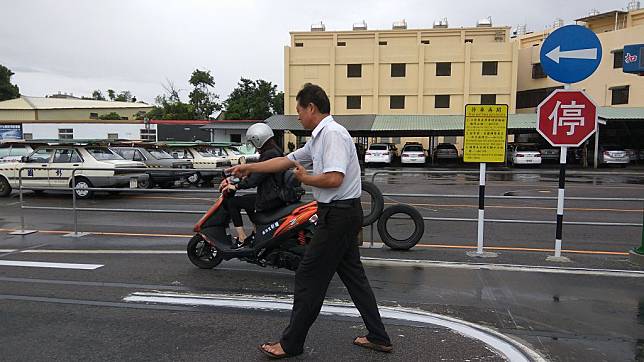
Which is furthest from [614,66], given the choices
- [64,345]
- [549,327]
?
[64,345]

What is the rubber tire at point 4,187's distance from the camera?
1574cm

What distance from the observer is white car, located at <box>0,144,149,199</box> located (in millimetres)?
14414

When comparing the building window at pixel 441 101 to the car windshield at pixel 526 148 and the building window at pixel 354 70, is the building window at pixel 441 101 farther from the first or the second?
the car windshield at pixel 526 148

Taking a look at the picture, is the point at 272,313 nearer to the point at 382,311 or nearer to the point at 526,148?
the point at 382,311

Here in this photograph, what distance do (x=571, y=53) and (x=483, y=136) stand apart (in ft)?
4.98

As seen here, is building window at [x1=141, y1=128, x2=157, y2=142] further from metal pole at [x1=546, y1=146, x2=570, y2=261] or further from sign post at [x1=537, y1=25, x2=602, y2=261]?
metal pole at [x1=546, y1=146, x2=570, y2=261]

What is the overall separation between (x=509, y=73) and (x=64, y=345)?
1810 inches

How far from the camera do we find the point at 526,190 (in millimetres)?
17297

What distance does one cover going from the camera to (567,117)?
6641mm

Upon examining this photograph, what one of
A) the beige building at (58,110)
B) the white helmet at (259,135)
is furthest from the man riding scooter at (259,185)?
the beige building at (58,110)

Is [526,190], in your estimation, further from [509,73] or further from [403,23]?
[403,23]

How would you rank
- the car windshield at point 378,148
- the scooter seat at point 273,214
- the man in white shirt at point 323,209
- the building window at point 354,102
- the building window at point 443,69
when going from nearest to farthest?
the man in white shirt at point 323,209 → the scooter seat at point 273,214 → the car windshield at point 378,148 → the building window at point 443,69 → the building window at point 354,102

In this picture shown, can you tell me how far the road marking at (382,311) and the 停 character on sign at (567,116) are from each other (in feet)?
11.5

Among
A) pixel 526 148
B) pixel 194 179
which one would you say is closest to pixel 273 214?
pixel 194 179
